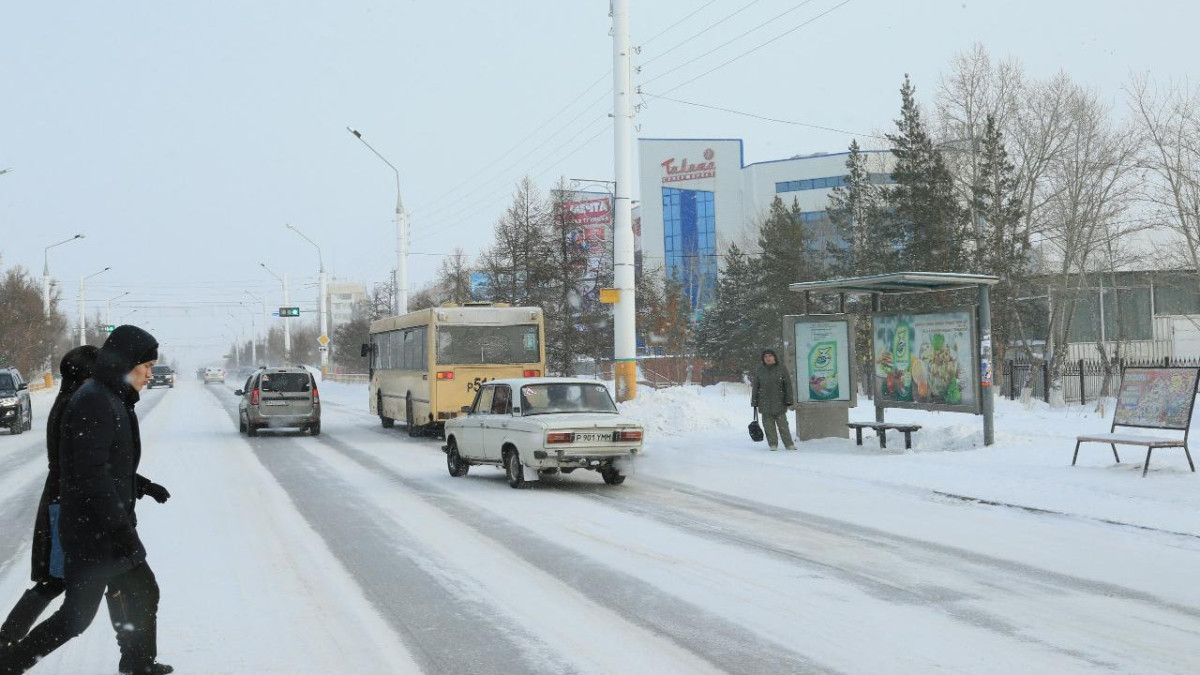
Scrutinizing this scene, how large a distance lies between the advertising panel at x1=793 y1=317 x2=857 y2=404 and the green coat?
1255 mm

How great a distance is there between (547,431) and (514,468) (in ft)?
3.53

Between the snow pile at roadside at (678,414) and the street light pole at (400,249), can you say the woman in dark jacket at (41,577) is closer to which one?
the snow pile at roadside at (678,414)

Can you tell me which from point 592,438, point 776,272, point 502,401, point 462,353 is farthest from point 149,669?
point 776,272

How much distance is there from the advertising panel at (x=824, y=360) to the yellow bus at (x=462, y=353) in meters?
7.20

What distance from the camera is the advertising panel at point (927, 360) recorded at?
18.1 metres

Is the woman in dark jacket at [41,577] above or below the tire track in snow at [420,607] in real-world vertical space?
above

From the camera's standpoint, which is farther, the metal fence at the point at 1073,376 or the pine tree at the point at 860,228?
the pine tree at the point at 860,228

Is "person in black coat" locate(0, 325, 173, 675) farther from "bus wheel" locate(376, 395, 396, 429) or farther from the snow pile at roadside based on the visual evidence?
"bus wheel" locate(376, 395, 396, 429)

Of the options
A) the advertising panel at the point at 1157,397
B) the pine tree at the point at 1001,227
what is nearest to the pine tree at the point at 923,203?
the pine tree at the point at 1001,227

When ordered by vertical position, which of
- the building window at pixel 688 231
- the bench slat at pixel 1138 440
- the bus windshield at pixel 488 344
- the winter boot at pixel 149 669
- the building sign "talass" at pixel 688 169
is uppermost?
the building sign "talass" at pixel 688 169

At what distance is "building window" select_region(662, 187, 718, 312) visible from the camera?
103750mm

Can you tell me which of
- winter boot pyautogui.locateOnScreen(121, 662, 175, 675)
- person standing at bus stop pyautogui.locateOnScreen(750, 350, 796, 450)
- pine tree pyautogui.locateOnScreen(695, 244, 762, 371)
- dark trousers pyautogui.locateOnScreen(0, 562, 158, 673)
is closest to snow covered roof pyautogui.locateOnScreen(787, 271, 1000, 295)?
person standing at bus stop pyautogui.locateOnScreen(750, 350, 796, 450)

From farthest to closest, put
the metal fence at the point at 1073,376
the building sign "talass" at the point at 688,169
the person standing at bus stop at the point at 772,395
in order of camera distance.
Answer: the building sign "talass" at the point at 688,169
the metal fence at the point at 1073,376
the person standing at bus stop at the point at 772,395

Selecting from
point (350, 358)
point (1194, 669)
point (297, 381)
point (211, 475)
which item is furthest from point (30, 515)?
point (350, 358)
